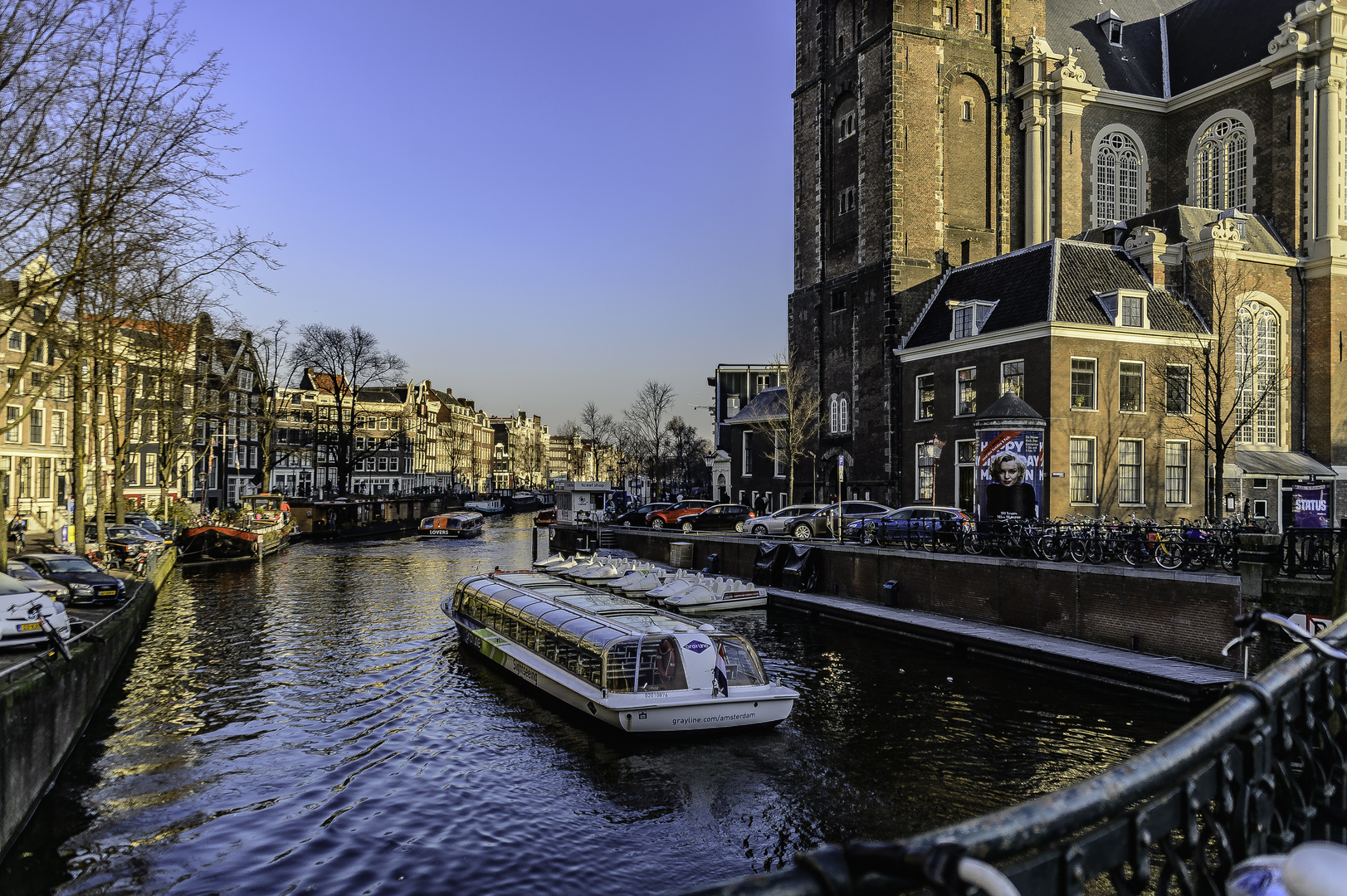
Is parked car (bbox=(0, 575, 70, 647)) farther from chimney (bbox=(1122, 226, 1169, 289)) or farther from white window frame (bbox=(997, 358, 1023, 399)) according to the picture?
chimney (bbox=(1122, 226, 1169, 289))

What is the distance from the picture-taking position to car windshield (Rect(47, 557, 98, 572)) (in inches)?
1061

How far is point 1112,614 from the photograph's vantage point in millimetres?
22547

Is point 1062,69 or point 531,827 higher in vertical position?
point 1062,69

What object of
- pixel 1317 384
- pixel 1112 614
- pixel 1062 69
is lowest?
pixel 1112 614

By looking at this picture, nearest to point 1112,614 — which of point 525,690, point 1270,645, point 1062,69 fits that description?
point 1270,645

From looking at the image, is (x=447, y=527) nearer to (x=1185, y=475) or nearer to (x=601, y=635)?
(x=1185, y=475)

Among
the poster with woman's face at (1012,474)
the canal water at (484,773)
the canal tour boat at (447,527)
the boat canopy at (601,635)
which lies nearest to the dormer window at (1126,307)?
the poster with woman's face at (1012,474)

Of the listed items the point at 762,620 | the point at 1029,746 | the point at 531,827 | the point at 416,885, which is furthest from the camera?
the point at 762,620

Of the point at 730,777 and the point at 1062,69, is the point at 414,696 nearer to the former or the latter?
the point at 730,777

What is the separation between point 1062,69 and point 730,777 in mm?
46708

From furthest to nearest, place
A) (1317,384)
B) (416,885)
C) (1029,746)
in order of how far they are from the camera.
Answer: (1317,384) < (1029,746) < (416,885)

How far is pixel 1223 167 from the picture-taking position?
49969mm

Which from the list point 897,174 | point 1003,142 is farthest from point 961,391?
point 1003,142

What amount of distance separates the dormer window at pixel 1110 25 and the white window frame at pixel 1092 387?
89.8ft
